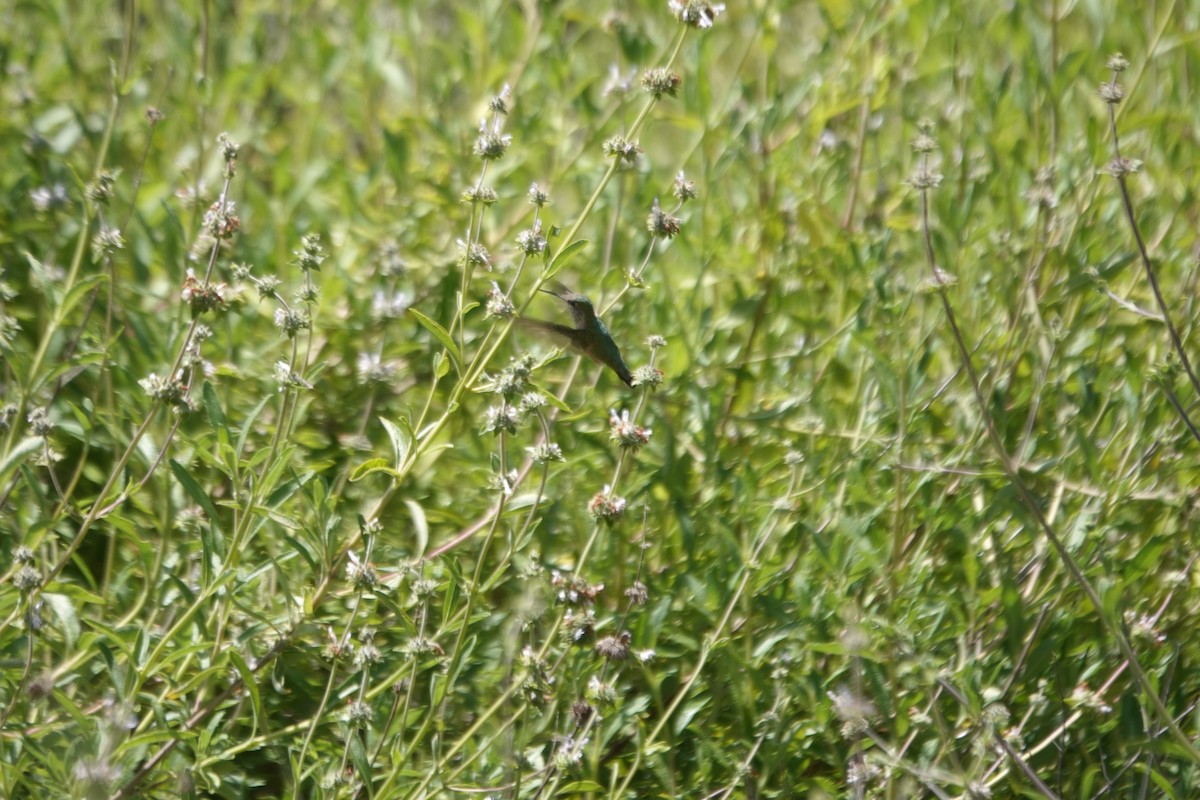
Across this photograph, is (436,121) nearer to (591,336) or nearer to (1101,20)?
(591,336)

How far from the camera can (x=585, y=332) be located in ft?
7.04

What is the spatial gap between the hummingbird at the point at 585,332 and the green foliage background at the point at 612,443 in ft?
0.48

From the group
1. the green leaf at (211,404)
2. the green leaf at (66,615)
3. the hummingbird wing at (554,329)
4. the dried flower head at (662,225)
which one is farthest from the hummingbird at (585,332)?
the green leaf at (66,615)

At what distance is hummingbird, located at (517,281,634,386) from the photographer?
211cm

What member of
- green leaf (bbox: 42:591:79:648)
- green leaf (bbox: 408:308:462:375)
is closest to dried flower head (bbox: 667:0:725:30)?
green leaf (bbox: 408:308:462:375)

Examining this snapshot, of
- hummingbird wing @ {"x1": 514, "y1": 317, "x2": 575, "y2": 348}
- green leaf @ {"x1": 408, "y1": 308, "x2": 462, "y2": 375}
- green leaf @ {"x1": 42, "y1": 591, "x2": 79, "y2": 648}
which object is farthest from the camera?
hummingbird wing @ {"x1": 514, "y1": 317, "x2": 575, "y2": 348}

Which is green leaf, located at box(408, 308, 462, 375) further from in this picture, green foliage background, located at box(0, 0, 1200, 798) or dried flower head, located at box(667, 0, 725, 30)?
dried flower head, located at box(667, 0, 725, 30)

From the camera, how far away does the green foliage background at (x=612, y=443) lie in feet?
6.09

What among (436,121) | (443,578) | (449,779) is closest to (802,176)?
(436,121)

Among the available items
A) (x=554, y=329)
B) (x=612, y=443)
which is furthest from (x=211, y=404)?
(x=612, y=443)

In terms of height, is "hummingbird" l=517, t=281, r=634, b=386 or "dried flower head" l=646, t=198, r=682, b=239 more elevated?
"dried flower head" l=646, t=198, r=682, b=239

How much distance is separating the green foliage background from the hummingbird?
0.48 ft

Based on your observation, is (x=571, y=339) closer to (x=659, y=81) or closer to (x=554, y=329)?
(x=554, y=329)

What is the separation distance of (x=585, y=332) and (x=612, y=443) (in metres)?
0.30
